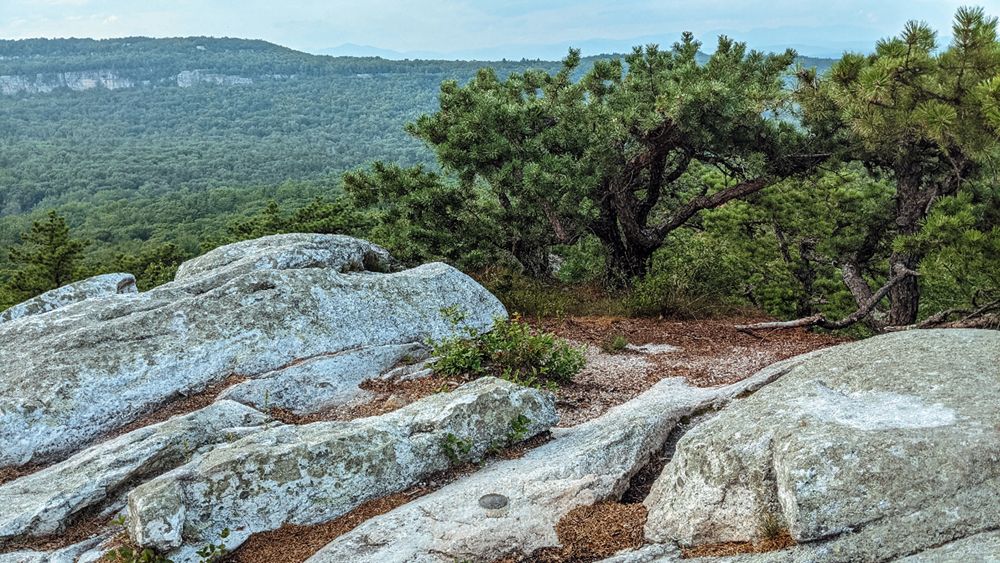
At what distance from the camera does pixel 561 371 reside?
7059mm

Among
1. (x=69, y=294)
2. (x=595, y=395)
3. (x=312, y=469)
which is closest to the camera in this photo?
(x=312, y=469)

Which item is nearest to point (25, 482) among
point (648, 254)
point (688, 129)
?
point (688, 129)

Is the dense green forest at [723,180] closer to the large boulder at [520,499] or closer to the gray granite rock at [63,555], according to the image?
the large boulder at [520,499]

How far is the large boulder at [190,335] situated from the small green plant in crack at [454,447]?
124 inches

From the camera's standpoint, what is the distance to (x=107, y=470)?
15.2 ft

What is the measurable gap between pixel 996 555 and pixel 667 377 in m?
4.91

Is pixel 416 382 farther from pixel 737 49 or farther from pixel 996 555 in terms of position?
pixel 737 49

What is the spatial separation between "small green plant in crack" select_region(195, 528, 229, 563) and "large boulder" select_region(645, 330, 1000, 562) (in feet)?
8.81

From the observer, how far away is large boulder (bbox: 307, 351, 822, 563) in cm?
359

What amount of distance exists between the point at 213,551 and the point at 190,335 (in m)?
3.87

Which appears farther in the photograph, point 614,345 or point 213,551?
point 614,345

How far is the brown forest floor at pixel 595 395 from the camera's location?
3693mm

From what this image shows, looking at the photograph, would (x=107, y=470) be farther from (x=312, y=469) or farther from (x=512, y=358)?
(x=512, y=358)

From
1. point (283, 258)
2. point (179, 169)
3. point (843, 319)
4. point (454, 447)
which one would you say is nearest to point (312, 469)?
point (454, 447)
